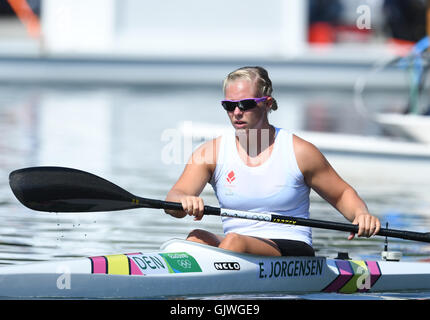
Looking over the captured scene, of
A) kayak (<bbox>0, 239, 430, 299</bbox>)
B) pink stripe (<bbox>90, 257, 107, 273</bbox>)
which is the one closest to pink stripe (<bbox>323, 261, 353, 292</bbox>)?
kayak (<bbox>0, 239, 430, 299</bbox>)

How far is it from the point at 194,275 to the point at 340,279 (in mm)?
995

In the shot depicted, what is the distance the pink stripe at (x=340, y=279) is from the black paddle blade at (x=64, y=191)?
1293 mm

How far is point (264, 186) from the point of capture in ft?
22.8

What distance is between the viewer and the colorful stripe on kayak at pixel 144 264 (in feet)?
21.6

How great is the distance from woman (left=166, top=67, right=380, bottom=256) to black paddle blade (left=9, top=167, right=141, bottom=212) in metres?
0.41

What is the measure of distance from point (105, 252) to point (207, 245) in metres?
1.72

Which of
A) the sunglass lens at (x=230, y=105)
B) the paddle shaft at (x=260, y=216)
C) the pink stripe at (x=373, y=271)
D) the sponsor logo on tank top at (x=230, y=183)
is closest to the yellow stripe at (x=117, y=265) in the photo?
the paddle shaft at (x=260, y=216)

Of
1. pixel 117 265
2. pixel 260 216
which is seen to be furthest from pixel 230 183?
pixel 117 265

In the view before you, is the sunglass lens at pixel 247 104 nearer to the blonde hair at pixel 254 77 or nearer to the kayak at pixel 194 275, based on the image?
the blonde hair at pixel 254 77

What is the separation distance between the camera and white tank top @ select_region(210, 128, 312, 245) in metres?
6.93

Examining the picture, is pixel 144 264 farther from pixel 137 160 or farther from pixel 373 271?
pixel 137 160

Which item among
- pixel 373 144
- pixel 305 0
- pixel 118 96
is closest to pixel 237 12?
pixel 305 0

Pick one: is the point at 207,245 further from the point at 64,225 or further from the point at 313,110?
the point at 313,110
